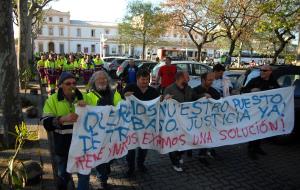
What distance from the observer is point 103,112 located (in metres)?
5.29

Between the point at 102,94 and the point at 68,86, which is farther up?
the point at 68,86

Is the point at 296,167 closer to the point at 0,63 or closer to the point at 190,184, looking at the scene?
the point at 190,184

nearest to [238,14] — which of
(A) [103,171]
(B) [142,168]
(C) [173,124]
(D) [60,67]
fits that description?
(D) [60,67]

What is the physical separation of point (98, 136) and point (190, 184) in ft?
6.11

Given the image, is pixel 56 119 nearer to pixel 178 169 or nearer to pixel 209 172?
pixel 178 169

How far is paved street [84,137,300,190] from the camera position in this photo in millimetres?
6023

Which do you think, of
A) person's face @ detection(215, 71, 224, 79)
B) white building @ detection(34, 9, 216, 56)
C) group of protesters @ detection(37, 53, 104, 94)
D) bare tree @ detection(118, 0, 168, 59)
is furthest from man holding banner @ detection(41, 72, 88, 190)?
white building @ detection(34, 9, 216, 56)

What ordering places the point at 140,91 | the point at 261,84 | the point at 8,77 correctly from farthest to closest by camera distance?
1. the point at 8,77
2. the point at 261,84
3. the point at 140,91

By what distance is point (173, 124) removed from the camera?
629 cm

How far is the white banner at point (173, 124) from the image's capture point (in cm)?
511

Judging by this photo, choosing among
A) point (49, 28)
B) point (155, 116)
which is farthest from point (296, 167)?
point (49, 28)

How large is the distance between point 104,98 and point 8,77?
328 cm

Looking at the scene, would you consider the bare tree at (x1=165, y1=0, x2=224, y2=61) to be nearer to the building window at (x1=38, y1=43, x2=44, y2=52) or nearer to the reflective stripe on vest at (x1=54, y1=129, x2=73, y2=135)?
the reflective stripe on vest at (x1=54, y1=129, x2=73, y2=135)

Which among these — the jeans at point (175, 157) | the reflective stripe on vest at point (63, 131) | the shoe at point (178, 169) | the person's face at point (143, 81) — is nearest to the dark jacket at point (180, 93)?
the person's face at point (143, 81)
